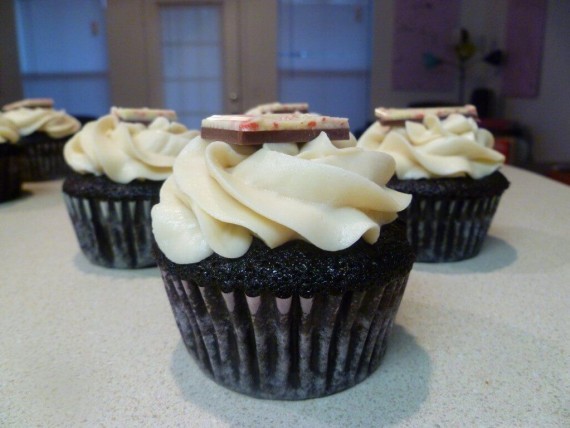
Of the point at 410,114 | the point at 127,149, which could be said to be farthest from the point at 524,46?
the point at 127,149

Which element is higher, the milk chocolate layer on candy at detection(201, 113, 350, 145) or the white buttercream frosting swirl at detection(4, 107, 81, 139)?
the milk chocolate layer on candy at detection(201, 113, 350, 145)

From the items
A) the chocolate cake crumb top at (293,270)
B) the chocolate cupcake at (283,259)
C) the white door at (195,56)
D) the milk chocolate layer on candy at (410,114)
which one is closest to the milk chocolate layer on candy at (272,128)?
the chocolate cupcake at (283,259)

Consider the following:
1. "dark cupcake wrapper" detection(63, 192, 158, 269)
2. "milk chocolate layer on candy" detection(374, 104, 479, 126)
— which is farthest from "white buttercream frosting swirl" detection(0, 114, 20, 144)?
"milk chocolate layer on candy" detection(374, 104, 479, 126)

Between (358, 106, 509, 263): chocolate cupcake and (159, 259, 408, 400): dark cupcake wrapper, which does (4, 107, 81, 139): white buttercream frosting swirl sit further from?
(159, 259, 408, 400): dark cupcake wrapper

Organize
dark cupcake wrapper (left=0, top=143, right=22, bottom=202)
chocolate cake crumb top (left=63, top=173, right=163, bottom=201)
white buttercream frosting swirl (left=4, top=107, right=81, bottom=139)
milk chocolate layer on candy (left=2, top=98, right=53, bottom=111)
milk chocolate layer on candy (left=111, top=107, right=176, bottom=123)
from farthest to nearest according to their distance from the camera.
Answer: milk chocolate layer on candy (left=2, top=98, right=53, bottom=111), white buttercream frosting swirl (left=4, top=107, right=81, bottom=139), dark cupcake wrapper (left=0, top=143, right=22, bottom=202), milk chocolate layer on candy (left=111, top=107, right=176, bottom=123), chocolate cake crumb top (left=63, top=173, right=163, bottom=201)

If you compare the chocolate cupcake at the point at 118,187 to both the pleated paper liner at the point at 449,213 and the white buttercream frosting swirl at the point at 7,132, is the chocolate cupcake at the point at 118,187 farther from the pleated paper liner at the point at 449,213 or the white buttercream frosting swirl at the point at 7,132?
the white buttercream frosting swirl at the point at 7,132

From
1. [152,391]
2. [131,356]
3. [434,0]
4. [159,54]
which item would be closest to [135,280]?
[131,356]
